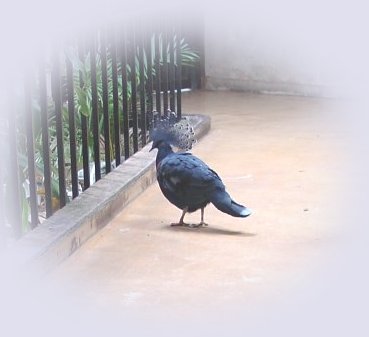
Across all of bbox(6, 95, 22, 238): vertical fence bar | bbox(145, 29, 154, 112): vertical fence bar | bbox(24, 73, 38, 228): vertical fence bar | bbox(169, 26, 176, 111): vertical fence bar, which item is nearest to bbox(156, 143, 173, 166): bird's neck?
bbox(24, 73, 38, 228): vertical fence bar

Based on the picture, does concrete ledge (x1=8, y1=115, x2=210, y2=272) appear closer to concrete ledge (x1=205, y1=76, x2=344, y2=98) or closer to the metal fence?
the metal fence

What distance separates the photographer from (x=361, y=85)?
7195 millimetres

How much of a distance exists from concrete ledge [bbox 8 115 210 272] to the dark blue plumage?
296 mm

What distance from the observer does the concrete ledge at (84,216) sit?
3.37 m

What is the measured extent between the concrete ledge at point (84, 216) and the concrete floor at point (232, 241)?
0.16 ft

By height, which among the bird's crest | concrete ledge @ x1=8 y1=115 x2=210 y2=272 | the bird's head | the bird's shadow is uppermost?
the bird's crest

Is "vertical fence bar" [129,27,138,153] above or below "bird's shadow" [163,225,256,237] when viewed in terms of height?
above

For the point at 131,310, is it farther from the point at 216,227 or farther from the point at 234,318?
the point at 216,227

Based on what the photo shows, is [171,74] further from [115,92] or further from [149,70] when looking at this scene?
[115,92]

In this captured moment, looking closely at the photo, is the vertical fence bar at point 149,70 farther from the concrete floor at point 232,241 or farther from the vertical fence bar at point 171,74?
the concrete floor at point 232,241

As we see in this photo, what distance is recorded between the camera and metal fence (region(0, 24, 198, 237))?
11.8 ft

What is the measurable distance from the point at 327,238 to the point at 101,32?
61.5 inches

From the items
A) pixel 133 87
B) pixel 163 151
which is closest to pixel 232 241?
pixel 163 151

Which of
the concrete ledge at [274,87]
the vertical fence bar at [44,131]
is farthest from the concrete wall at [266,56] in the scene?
the vertical fence bar at [44,131]
